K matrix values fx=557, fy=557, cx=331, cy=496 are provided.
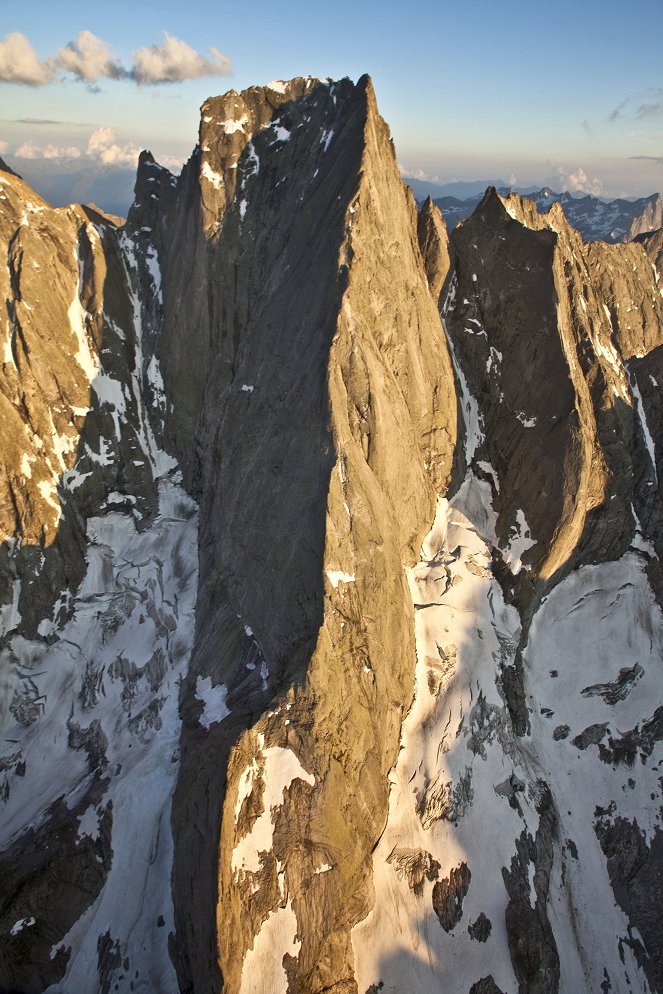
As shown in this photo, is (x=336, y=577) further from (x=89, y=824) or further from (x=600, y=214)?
(x=600, y=214)

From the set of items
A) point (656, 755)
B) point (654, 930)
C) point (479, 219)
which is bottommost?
point (654, 930)

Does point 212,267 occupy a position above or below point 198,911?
above

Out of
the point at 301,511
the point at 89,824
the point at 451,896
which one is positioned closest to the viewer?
the point at 301,511

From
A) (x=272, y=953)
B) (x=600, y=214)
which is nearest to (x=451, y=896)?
(x=272, y=953)

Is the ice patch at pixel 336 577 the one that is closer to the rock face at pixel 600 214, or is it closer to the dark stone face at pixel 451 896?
the dark stone face at pixel 451 896

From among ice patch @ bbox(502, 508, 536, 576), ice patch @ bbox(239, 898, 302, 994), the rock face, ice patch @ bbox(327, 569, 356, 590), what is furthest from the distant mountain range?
ice patch @ bbox(239, 898, 302, 994)

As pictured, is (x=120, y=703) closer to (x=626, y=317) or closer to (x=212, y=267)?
(x=212, y=267)

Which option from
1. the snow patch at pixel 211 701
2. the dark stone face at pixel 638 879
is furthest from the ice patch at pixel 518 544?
the snow patch at pixel 211 701

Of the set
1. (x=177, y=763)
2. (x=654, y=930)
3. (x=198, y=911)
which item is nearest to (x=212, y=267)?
(x=177, y=763)

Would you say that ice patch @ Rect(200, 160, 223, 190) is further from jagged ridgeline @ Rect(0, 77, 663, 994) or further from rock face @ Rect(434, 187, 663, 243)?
rock face @ Rect(434, 187, 663, 243)
